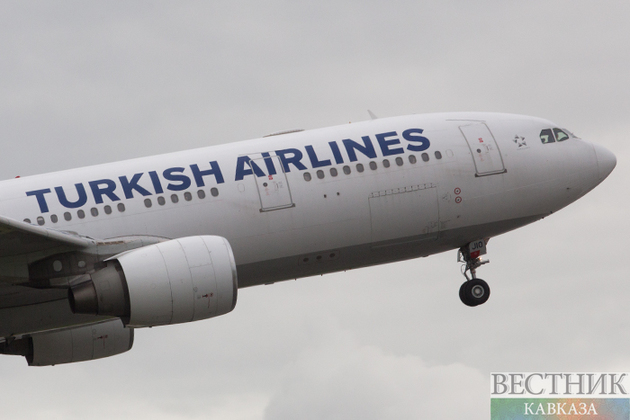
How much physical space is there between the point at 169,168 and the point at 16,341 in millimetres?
8600

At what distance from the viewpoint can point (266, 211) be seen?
2947 centimetres

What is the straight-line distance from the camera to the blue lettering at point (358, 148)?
3052 centimetres

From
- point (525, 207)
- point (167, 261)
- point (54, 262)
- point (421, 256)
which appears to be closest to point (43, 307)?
point (54, 262)

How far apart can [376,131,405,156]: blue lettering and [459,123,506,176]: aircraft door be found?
2.14 metres

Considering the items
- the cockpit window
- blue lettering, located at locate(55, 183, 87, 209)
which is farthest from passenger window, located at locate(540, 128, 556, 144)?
blue lettering, located at locate(55, 183, 87, 209)

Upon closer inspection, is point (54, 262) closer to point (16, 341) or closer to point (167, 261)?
point (167, 261)

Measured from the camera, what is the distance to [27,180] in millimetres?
29656

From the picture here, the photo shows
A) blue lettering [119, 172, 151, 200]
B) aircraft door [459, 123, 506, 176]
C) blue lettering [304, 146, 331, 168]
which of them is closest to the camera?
blue lettering [119, 172, 151, 200]

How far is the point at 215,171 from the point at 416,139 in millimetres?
5794

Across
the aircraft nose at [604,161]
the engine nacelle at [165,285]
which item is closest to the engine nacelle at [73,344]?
the engine nacelle at [165,285]

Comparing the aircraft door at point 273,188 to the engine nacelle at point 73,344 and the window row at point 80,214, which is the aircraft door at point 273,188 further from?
the engine nacelle at point 73,344

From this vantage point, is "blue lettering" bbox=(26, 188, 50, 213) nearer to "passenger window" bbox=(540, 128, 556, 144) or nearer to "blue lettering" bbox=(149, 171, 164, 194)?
"blue lettering" bbox=(149, 171, 164, 194)

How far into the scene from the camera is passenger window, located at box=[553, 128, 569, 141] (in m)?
33.2

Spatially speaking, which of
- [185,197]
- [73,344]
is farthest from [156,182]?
[73,344]
